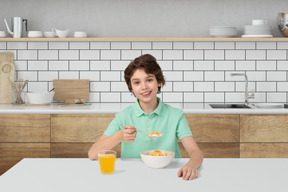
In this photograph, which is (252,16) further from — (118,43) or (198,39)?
(118,43)

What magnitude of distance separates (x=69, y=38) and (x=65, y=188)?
2.23 m

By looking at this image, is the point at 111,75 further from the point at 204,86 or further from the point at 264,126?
the point at 264,126

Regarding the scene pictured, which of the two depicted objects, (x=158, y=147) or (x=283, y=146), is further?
(x=283, y=146)

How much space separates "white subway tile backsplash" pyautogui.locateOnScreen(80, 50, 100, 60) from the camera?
11.8ft

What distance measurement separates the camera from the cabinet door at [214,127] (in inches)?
118

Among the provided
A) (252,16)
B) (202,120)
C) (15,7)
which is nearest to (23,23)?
(15,7)

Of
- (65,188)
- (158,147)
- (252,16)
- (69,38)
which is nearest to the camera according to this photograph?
(65,188)

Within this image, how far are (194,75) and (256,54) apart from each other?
0.61 metres

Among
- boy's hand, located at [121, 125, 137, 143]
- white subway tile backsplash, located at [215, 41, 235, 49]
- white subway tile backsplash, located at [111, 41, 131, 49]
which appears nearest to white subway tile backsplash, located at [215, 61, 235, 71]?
white subway tile backsplash, located at [215, 41, 235, 49]

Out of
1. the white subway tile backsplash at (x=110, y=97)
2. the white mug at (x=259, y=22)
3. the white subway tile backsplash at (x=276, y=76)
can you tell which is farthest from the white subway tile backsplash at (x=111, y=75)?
the white subway tile backsplash at (x=276, y=76)

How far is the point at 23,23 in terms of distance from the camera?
11.4 ft

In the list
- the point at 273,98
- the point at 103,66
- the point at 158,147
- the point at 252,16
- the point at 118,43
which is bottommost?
the point at 158,147

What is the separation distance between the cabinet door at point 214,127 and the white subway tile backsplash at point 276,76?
84 cm

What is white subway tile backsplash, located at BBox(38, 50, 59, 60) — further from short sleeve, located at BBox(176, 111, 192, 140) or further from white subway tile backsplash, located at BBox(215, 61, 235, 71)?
short sleeve, located at BBox(176, 111, 192, 140)
